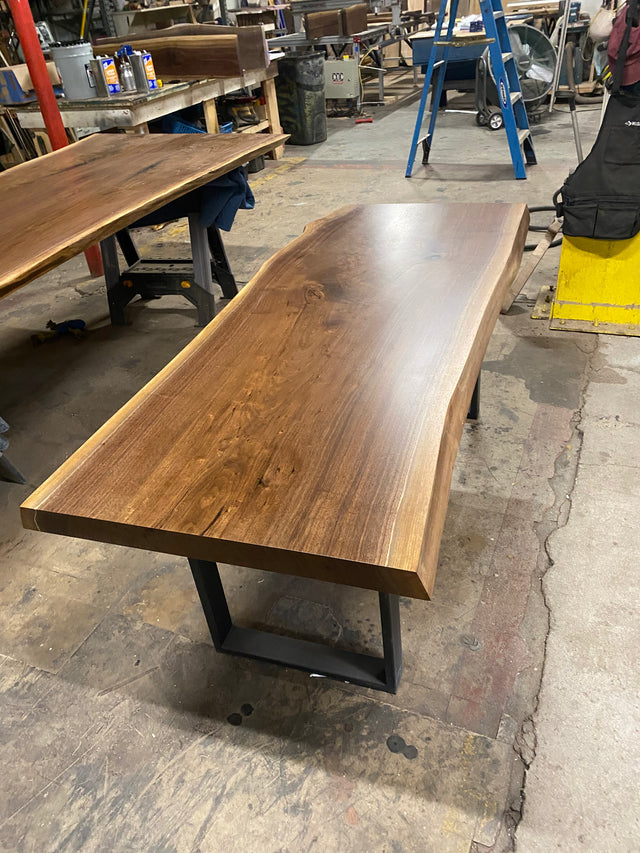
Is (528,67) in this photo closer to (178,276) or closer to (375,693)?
(178,276)

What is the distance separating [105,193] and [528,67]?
13.2 feet

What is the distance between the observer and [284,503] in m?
0.83

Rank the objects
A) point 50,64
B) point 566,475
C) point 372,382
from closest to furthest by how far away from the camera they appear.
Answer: point 372,382, point 566,475, point 50,64

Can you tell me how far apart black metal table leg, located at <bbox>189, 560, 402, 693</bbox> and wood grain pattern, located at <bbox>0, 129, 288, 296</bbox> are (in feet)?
2.70

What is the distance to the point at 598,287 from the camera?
2184 mm

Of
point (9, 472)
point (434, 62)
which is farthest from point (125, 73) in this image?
point (9, 472)

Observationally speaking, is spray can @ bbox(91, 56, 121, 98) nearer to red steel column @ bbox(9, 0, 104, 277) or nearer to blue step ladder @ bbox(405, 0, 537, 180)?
red steel column @ bbox(9, 0, 104, 277)

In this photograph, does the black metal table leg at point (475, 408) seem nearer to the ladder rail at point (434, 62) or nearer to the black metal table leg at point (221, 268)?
the black metal table leg at point (221, 268)

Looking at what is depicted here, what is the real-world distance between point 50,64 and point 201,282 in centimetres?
244

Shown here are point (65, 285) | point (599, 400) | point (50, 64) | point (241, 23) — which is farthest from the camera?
point (241, 23)

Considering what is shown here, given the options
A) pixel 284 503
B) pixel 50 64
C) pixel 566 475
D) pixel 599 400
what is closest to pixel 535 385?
pixel 599 400

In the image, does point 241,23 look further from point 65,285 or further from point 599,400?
point 599,400

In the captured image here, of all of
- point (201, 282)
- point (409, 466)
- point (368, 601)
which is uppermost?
point (409, 466)

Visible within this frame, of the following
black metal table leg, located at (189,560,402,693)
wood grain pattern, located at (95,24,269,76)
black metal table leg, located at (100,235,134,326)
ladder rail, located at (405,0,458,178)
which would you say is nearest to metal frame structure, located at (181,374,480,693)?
black metal table leg, located at (189,560,402,693)
